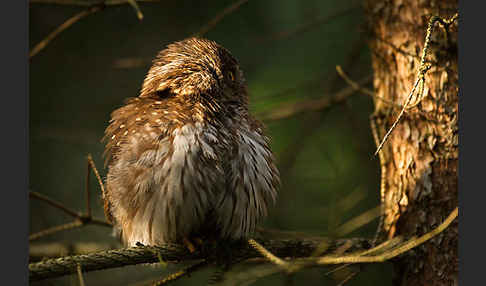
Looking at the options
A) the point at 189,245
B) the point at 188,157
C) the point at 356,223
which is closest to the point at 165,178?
the point at 188,157

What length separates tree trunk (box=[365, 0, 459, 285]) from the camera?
8.77ft

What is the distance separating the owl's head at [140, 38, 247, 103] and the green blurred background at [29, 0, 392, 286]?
2.38ft

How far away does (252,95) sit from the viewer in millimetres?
4055

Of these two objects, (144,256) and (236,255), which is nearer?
(144,256)

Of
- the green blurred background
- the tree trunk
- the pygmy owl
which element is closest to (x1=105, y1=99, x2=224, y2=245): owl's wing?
the pygmy owl

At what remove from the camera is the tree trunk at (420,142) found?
2.67m

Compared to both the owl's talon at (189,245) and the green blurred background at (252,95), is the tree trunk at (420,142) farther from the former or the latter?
the owl's talon at (189,245)

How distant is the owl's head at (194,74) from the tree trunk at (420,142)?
0.90 meters

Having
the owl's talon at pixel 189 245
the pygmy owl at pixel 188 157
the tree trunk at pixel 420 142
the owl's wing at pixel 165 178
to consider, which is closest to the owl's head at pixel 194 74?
the pygmy owl at pixel 188 157

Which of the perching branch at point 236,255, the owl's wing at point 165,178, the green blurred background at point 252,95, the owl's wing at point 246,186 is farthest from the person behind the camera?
the green blurred background at point 252,95

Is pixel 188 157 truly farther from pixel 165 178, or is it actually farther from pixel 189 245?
pixel 189 245

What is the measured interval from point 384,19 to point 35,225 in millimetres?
2943

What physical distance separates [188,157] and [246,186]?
0.36 meters

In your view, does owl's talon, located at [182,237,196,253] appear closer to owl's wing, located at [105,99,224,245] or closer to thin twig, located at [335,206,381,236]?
owl's wing, located at [105,99,224,245]
